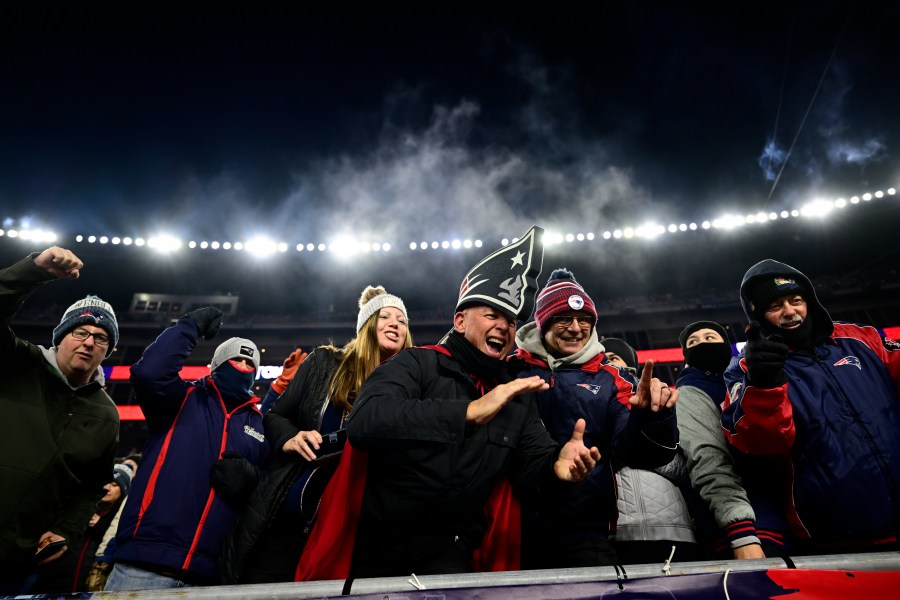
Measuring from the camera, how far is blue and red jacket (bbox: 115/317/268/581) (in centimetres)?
211

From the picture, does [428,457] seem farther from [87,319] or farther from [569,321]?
[87,319]

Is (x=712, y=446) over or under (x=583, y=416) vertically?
under

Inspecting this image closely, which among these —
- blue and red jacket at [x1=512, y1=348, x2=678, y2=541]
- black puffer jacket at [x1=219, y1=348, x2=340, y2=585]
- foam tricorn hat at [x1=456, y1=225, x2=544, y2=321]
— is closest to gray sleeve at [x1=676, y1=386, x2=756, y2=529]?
blue and red jacket at [x1=512, y1=348, x2=678, y2=541]

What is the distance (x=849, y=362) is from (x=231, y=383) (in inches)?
142

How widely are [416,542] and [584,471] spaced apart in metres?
0.69

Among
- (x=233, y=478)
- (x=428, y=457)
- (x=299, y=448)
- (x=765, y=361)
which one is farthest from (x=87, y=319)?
(x=765, y=361)

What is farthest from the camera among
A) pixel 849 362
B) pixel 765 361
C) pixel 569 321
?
Result: pixel 569 321

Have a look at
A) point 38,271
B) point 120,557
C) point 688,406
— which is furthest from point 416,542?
point 38,271

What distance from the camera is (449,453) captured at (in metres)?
1.59

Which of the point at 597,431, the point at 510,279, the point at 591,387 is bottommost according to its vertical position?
the point at 597,431

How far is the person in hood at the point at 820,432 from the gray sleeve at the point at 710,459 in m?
0.16

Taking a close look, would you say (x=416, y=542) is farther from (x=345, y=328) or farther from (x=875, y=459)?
(x=345, y=328)

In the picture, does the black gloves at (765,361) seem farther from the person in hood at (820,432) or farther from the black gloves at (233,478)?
the black gloves at (233,478)

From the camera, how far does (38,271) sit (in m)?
2.29
